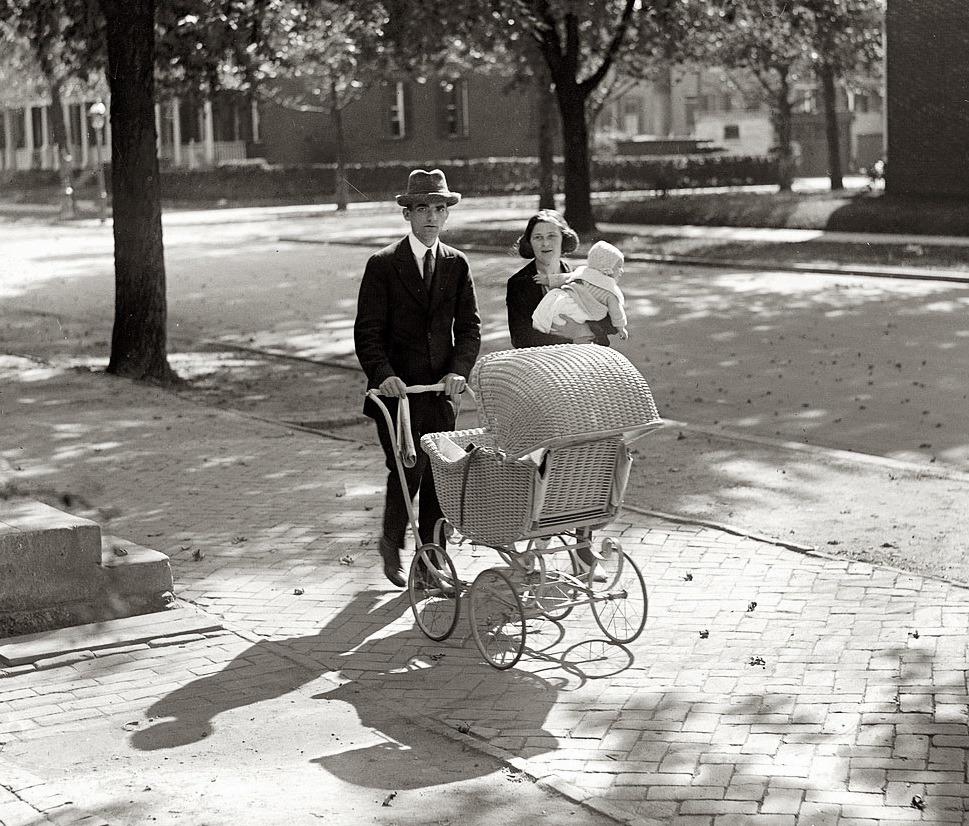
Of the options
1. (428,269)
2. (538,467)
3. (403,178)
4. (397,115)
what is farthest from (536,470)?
(397,115)

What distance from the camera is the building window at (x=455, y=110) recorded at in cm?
6397

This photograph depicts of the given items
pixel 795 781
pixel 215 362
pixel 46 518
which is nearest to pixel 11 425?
pixel 215 362

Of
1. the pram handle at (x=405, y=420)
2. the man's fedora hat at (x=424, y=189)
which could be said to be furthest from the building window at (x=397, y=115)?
the pram handle at (x=405, y=420)

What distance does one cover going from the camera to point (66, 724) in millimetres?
5941

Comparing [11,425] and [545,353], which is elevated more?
[545,353]

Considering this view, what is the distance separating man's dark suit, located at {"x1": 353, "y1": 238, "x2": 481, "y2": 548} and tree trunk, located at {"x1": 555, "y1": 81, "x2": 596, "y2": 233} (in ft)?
80.6

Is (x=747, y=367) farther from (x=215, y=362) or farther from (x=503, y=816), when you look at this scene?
(x=503, y=816)

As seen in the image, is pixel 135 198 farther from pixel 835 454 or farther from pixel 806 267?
pixel 806 267

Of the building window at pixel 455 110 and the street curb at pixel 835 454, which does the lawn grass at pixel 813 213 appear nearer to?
the street curb at pixel 835 454

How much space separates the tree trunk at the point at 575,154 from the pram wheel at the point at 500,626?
83.4 ft

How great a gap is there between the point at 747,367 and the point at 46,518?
356 inches

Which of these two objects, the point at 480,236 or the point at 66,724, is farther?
the point at 480,236

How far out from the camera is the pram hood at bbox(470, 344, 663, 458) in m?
6.21

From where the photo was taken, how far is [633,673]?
6438mm
